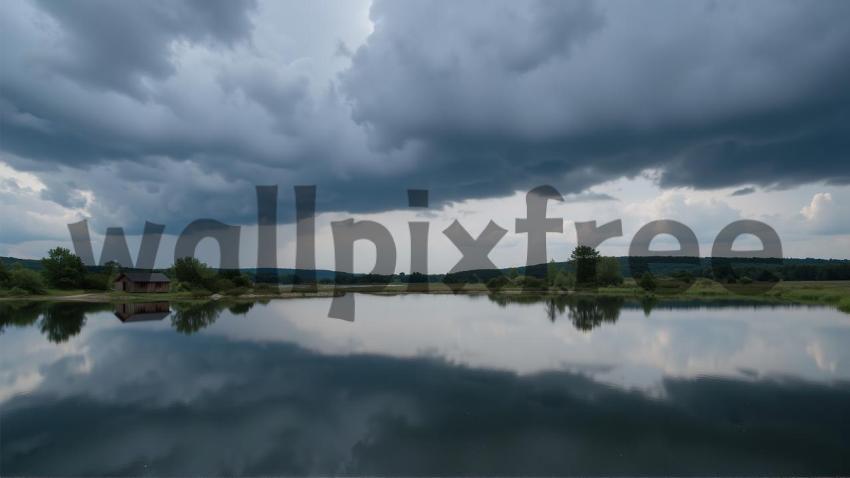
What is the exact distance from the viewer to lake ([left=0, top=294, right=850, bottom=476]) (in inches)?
383

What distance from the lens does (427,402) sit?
1387 centimetres

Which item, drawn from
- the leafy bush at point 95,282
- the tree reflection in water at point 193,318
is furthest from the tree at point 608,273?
the leafy bush at point 95,282

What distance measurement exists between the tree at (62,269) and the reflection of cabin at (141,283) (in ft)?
18.7

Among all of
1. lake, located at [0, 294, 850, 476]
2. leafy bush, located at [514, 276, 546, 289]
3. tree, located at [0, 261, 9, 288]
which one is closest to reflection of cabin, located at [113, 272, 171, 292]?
tree, located at [0, 261, 9, 288]

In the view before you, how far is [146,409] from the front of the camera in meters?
13.5

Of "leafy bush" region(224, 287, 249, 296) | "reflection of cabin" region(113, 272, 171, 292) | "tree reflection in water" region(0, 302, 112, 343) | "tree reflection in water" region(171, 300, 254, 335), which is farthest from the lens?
"leafy bush" region(224, 287, 249, 296)

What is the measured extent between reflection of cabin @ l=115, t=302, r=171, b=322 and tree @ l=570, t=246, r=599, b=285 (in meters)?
77.8

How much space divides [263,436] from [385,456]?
3676 millimetres

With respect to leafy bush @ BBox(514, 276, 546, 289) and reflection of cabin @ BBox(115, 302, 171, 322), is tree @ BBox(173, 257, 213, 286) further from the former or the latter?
leafy bush @ BBox(514, 276, 546, 289)

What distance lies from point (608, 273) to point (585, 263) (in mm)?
6825

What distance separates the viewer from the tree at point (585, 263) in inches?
3617

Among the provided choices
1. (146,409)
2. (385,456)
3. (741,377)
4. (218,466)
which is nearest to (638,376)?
(741,377)

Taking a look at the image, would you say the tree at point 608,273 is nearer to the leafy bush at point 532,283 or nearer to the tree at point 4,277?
the leafy bush at point 532,283

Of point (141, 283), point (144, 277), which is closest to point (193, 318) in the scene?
point (141, 283)
